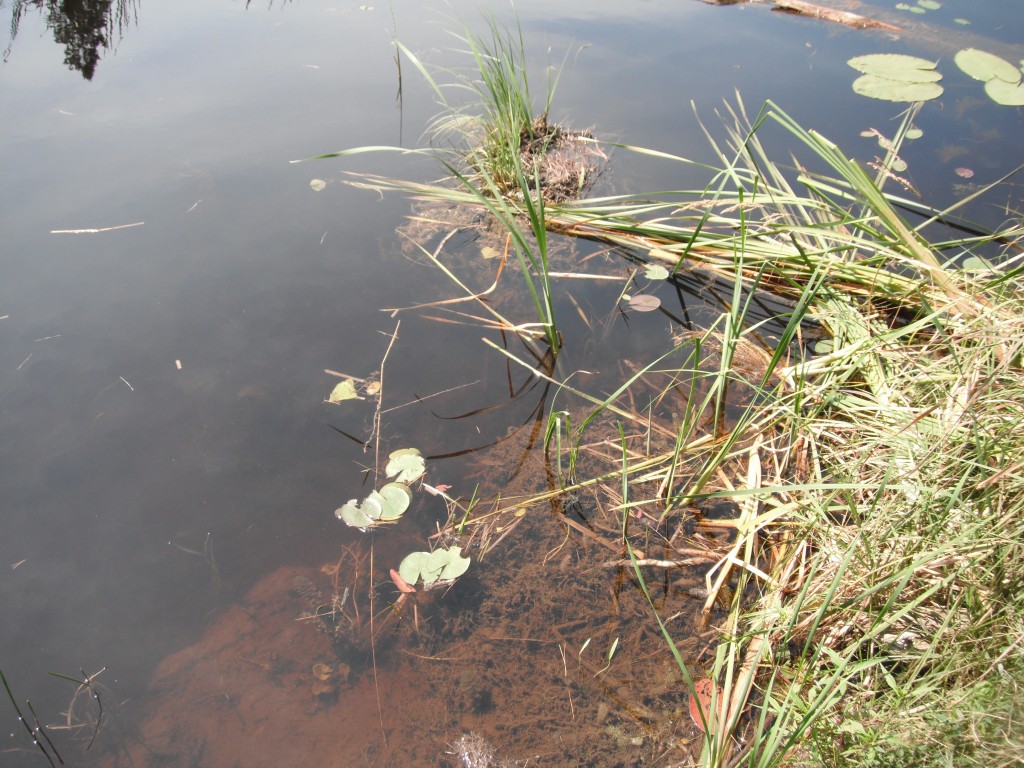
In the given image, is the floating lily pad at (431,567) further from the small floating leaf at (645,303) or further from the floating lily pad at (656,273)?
the floating lily pad at (656,273)

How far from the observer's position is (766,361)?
2.25 m

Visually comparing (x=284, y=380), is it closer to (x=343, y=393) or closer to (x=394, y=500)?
(x=343, y=393)

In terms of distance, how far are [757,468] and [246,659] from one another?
57.3 inches

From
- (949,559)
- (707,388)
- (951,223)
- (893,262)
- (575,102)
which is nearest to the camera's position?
(949,559)

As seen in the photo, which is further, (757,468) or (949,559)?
(757,468)

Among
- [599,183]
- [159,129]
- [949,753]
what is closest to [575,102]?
[599,183]

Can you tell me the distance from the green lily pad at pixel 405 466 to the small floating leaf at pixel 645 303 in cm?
102

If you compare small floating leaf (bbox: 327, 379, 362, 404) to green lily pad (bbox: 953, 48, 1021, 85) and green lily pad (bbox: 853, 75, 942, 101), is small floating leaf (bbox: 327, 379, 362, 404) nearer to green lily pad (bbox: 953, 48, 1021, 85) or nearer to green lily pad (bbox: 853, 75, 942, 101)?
green lily pad (bbox: 853, 75, 942, 101)

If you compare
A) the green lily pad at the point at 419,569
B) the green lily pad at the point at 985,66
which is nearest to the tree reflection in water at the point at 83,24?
the green lily pad at the point at 419,569

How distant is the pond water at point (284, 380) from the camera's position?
147 centimetres

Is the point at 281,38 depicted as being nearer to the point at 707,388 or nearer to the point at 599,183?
the point at 599,183

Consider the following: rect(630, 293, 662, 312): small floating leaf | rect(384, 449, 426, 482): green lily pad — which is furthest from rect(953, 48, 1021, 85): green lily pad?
rect(384, 449, 426, 482): green lily pad

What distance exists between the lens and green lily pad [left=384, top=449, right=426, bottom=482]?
1.86m

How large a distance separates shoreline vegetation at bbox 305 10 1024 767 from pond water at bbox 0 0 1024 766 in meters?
0.15
